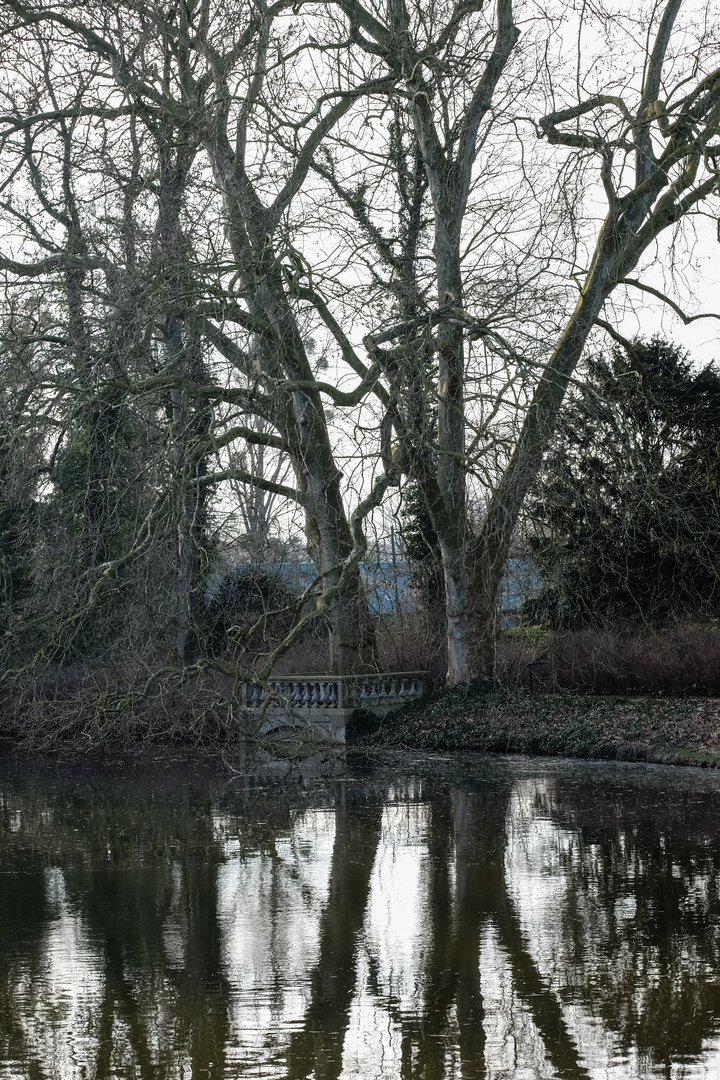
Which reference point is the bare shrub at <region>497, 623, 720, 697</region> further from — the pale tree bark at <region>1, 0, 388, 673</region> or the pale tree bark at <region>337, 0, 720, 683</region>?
the pale tree bark at <region>1, 0, 388, 673</region>

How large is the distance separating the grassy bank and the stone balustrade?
1.04 feet

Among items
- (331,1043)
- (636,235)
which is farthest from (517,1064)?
(636,235)

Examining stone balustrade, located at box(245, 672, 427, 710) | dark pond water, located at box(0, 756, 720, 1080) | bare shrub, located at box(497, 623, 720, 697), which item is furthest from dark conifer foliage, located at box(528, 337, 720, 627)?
dark pond water, located at box(0, 756, 720, 1080)

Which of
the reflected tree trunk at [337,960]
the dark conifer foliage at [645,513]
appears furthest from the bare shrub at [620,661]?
the reflected tree trunk at [337,960]

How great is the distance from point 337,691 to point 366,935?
44.5 feet

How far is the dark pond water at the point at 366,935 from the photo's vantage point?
6.45 meters

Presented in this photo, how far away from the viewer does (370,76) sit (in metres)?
17.9

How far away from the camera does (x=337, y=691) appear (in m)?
22.4

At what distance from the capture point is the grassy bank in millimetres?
18844

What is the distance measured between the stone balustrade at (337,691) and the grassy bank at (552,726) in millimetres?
319

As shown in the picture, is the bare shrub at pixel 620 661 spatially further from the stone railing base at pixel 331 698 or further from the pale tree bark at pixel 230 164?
the pale tree bark at pixel 230 164

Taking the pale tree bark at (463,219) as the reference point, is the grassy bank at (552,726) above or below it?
below

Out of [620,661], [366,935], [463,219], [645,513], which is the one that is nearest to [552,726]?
[620,661]

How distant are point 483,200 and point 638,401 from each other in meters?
8.10
